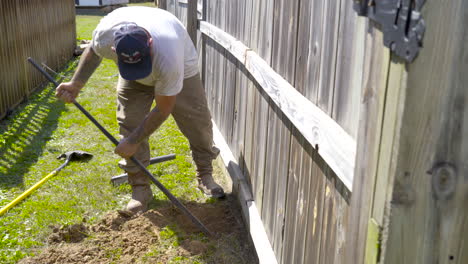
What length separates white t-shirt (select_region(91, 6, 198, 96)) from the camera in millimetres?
3270

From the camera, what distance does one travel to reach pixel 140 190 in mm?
4355

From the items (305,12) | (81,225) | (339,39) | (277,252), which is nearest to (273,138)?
(277,252)

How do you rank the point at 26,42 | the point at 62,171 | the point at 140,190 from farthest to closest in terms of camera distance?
the point at 26,42
the point at 62,171
the point at 140,190

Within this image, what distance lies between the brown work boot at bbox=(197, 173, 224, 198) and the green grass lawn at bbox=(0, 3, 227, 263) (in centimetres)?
9

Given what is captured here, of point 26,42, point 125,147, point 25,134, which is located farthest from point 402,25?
point 26,42

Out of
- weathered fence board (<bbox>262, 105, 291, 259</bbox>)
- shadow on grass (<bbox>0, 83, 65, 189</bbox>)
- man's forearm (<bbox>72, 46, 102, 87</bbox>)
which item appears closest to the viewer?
weathered fence board (<bbox>262, 105, 291, 259</bbox>)

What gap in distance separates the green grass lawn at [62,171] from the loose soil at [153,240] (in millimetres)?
210

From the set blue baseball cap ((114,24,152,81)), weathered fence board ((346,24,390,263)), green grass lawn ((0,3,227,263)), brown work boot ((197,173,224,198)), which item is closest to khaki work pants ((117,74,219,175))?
brown work boot ((197,173,224,198))

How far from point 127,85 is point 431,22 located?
3.27m

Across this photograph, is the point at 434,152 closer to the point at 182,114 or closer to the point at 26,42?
the point at 182,114

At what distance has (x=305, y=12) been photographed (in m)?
2.43

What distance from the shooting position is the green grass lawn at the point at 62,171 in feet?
13.3

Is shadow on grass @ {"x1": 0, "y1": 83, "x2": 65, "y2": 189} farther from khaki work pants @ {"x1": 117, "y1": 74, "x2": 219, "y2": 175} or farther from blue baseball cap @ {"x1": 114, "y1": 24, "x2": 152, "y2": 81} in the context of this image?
blue baseball cap @ {"x1": 114, "y1": 24, "x2": 152, "y2": 81}

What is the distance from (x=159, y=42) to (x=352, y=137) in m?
1.89
